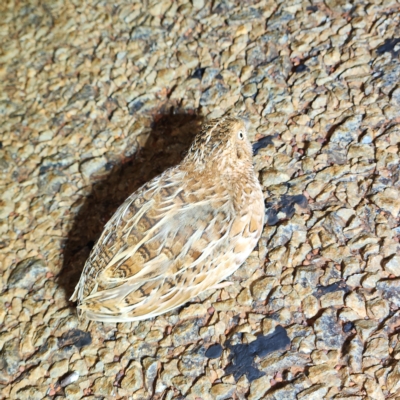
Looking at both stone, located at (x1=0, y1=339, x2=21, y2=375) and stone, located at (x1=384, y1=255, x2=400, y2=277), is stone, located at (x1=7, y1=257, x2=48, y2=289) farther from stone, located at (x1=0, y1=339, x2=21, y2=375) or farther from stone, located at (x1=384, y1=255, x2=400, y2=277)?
stone, located at (x1=384, y1=255, x2=400, y2=277)

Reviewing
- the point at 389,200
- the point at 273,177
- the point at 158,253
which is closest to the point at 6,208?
the point at 158,253

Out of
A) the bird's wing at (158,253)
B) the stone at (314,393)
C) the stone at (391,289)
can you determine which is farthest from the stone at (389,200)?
the stone at (314,393)

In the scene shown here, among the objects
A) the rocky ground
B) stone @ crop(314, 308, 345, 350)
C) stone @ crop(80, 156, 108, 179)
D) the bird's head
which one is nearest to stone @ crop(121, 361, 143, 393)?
the rocky ground

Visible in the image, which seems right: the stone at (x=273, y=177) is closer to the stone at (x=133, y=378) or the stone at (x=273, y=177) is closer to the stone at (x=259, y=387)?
the stone at (x=259, y=387)

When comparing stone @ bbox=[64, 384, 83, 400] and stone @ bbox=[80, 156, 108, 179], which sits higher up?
stone @ bbox=[80, 156, 108, 179]

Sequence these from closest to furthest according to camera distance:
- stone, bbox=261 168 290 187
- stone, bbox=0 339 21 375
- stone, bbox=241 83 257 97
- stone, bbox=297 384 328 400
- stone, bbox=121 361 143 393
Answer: stone, bbox=297 384 328 400 < stone, bbox=121 361 143 393 < stone, bbox=0 339 21 375 < stone, bbox=261 168 290 187 < stone, bbox=241 83 257 97

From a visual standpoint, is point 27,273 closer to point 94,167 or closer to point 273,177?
point 94,167

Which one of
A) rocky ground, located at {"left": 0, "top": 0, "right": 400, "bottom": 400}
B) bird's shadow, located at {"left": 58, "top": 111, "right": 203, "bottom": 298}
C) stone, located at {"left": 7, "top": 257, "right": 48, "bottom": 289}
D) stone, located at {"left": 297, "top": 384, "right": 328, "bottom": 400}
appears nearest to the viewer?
stone, located at {"left": 297, "top": 384, "right": 328, "bottom": 400}
